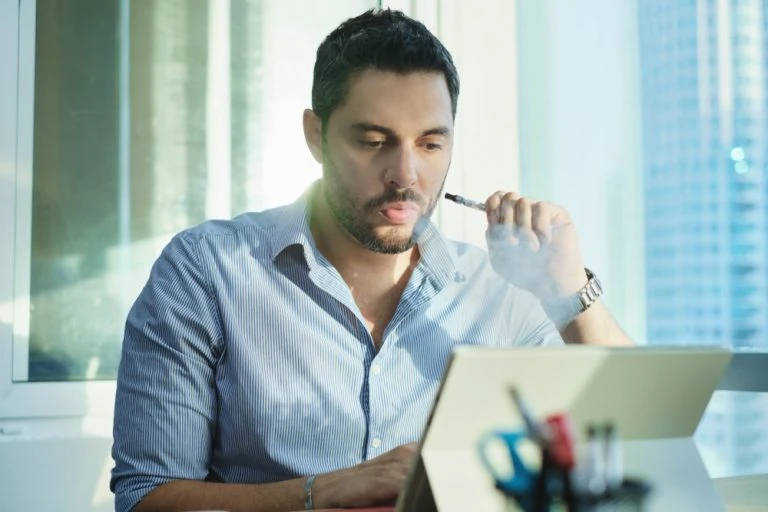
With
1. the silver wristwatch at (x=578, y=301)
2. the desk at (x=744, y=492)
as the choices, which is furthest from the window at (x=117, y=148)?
the desk at (x=744, y=492)

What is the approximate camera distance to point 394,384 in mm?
1474

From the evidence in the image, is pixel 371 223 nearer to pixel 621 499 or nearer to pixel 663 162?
pixel 621 499

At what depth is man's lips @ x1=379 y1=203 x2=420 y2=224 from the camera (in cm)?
155

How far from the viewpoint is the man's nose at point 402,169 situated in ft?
5.05

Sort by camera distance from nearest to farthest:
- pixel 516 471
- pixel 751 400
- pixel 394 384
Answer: pixel 516 471 → pixel 394 384 → pixel 751 400

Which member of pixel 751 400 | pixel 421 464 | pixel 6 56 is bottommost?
pixel 751 400

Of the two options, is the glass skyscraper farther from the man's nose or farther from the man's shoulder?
the man's shoulder

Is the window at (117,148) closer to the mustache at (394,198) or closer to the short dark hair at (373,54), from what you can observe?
the short dark hair at (373,54)

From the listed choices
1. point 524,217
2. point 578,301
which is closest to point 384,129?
point 524,217

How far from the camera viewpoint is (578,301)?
1.47m

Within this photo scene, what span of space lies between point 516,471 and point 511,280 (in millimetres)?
942

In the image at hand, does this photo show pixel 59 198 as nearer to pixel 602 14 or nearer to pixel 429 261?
pixel 429 261

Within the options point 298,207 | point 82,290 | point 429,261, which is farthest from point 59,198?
point 429,261

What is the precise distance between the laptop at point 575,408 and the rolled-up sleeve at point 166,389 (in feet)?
2.40
